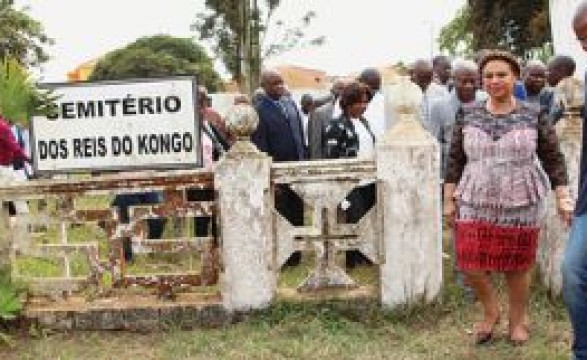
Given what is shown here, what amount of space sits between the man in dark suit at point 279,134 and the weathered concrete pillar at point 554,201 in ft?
7.12

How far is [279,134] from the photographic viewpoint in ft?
23.5

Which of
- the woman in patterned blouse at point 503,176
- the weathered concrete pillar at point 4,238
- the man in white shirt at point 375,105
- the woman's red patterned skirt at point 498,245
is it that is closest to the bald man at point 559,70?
the man in white shirt at point 375,105

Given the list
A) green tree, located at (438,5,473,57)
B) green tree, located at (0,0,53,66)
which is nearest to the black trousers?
green tree, located at (0,0,53,66)

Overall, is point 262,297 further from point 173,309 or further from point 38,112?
point 38,112

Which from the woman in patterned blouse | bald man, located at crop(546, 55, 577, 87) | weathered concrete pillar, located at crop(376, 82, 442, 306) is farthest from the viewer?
bald man, located at crop(546, 55, 577, 87)

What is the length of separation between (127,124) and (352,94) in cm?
160

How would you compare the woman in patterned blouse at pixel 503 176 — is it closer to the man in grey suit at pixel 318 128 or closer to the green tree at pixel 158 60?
the man in grey suit at pixel 318 128

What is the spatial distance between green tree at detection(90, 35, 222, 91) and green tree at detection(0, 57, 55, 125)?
3059 centimetres

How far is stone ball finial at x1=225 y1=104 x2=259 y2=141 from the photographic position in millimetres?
5391

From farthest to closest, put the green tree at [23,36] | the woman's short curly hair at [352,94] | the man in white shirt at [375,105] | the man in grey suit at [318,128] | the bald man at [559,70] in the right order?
the green tree at [23,36], the bald man at [559,70], the man in white shirt at [375,105], the man in grey suit at [318,128], the woman's short curly hair at [352,94]

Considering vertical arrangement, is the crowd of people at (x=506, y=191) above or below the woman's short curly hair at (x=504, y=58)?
below

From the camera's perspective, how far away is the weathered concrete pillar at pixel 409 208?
17.4 ft

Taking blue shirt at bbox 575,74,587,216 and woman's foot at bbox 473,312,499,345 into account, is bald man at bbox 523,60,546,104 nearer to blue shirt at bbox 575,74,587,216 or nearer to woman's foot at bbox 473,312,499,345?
woman's foot at bbox 473,312,499,345

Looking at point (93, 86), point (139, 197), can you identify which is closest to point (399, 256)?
→ point (93, 86)
